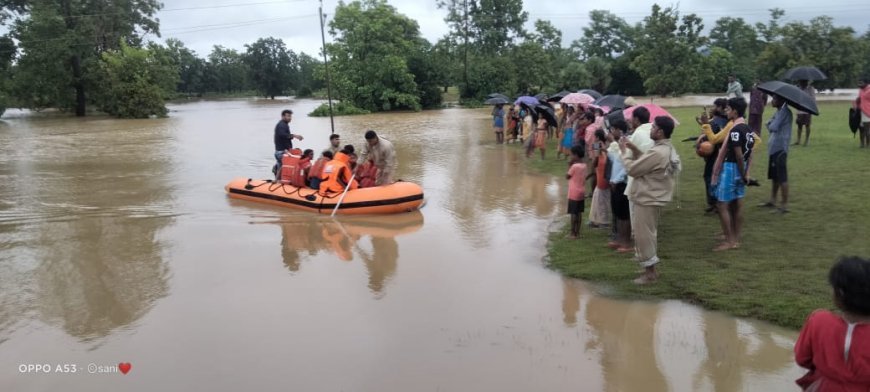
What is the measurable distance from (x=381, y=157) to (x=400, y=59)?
107 feet

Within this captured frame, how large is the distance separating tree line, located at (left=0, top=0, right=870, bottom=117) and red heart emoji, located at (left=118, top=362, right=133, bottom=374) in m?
27.6

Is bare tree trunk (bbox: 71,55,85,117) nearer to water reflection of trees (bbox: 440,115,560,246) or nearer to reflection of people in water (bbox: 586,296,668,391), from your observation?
water reflection of trees (bbox: 440,115,560,246)

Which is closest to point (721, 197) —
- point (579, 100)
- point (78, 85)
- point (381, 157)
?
point (381, 157)

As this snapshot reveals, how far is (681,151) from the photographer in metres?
14.0

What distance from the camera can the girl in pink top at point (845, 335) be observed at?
93.8 inches

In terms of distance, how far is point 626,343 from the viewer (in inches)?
193

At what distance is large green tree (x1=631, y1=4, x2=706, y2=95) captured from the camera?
27.5 m

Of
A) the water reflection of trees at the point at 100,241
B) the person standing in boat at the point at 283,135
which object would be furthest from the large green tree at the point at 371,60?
the person standing in boat at the point at 283,135

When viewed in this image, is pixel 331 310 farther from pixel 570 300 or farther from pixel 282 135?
pixel 282 135

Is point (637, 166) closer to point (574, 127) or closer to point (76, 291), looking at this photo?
point (76, 291)

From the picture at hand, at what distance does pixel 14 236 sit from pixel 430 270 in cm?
635

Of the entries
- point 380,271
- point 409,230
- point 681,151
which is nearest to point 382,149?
point 409,230

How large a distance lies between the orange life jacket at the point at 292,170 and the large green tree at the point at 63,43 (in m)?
34.2

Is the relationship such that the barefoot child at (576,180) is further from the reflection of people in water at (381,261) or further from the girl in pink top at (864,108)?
the girl in pink top at (864,108)
